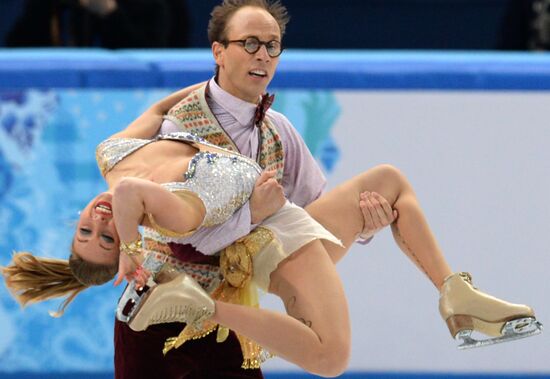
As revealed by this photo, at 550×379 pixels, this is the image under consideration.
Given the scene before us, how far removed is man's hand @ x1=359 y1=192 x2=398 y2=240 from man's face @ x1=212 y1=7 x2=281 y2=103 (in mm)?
473

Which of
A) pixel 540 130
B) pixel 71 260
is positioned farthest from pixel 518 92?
pixel 71 260

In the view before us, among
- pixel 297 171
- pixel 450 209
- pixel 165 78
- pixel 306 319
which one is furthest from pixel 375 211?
pixel 165 78

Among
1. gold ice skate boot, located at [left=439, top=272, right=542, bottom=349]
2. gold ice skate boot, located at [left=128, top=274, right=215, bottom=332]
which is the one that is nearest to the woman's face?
gold ice skate boot, located at [left=128, top=274, right=215, bottom=332]

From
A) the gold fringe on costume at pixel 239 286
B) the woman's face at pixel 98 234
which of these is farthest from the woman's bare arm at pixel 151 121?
the gold fringe on costume at pixel 239 286

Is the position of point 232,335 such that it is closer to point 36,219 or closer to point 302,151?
point 302,151

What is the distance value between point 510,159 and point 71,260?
198 centimetres

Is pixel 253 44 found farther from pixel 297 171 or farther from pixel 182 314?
pixel 182 314

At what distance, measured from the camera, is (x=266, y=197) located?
13.2ft

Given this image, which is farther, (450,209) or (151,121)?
(450,209)

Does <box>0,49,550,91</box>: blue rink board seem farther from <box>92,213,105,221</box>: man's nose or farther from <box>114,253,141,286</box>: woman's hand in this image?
<box>114,253,141,286</box>: woman's hand

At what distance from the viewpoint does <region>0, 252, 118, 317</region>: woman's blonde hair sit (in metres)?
4.11

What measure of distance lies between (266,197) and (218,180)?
18 centimetres

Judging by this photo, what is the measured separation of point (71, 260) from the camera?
411cm

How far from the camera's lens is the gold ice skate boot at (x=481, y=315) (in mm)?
4059
